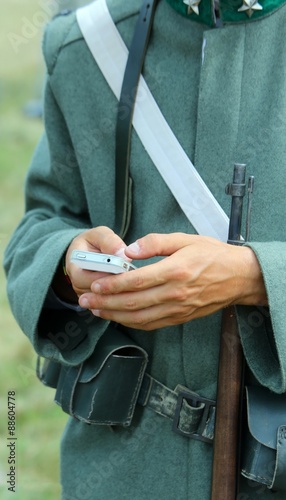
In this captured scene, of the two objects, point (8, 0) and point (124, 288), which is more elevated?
point (124, 288)

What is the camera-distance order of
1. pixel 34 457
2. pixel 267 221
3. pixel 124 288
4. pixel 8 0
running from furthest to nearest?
pixel 8 0
pixel 34 457
pixel 267 221
pixel 124 288

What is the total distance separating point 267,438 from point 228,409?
0.33ft

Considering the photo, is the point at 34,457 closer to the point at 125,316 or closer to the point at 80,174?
the point at 80,174

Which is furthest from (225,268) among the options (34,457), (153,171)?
(34,457)

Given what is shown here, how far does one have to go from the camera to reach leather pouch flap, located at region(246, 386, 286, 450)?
1.77 meters

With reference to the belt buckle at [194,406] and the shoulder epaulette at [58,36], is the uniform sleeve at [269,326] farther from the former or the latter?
the shoulder epaulette at [58,36]

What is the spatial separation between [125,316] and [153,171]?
390 millimetres

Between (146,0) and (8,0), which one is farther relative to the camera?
(8,0)

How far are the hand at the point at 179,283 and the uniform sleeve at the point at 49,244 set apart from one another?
0.29m

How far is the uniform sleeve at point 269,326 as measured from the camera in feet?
5.52

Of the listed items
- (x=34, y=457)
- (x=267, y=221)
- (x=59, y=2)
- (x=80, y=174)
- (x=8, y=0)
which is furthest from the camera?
(x=8, y=0)

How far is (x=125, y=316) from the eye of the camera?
1.71 m

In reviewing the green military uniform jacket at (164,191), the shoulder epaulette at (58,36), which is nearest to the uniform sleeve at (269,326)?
the green military uniform jacket at (164,191)

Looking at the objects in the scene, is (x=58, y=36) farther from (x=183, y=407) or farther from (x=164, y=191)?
(x=183, y=407)
